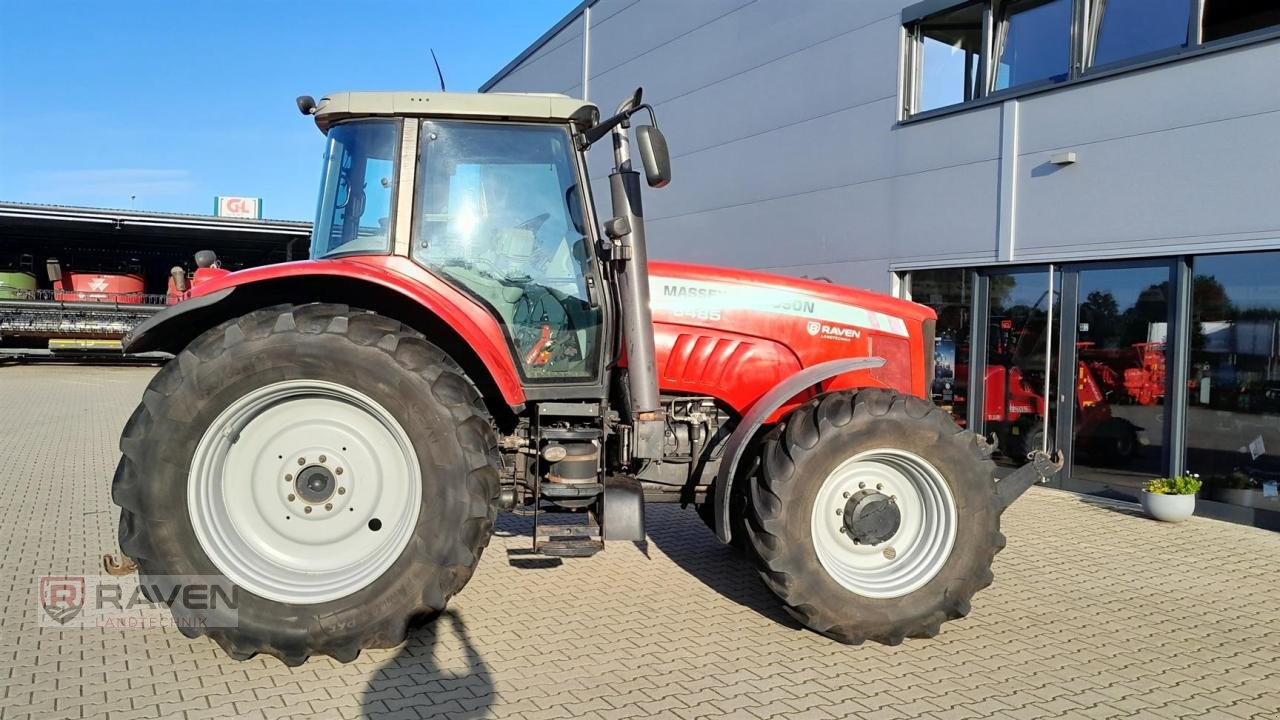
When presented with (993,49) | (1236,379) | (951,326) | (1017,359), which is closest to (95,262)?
(951,326)

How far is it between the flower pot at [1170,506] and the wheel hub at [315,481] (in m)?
6.51

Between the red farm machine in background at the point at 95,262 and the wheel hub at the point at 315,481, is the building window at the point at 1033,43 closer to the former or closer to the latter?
the wheel hub at the point at 315,481

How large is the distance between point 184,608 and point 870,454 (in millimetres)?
3043

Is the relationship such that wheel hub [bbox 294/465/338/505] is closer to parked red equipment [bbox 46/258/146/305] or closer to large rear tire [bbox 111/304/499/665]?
large rear tire [bbox 111/304/499/665]

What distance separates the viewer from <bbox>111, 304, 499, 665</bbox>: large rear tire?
3.44 m

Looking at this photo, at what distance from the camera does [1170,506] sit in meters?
6.94

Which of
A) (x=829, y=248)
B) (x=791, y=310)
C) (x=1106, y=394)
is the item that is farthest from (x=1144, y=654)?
(x=829, y=248)

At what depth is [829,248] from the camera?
1044 cm

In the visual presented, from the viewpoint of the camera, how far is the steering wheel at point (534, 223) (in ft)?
13.4

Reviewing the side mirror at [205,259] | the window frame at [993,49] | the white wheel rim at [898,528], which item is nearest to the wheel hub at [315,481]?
the side mirror at [205,259]

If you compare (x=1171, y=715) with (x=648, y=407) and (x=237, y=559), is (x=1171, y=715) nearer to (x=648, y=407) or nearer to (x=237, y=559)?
(x=648, y=407)

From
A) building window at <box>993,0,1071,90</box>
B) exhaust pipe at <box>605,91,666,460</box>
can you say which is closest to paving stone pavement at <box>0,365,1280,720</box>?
exhaust pipe at <box>605,91,666,460</box>

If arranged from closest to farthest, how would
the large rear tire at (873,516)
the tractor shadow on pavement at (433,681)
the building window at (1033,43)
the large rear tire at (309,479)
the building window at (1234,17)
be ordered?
1. the tractor shadow on pavement at (433,681)
2. the large rear tire at (309,479)
3. the large rear tire at (873,516)
4. the building window at (1234,17)
5. the building window at (1033,43)

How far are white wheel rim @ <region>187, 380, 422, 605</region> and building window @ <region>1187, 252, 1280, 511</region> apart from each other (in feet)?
22.6
